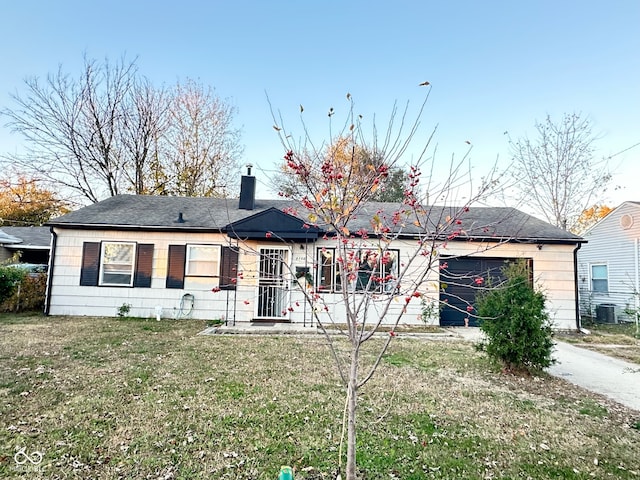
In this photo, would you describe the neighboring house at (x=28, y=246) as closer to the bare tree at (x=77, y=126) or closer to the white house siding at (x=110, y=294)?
the bare tree at (x=77, y=126)

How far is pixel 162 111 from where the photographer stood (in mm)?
20422

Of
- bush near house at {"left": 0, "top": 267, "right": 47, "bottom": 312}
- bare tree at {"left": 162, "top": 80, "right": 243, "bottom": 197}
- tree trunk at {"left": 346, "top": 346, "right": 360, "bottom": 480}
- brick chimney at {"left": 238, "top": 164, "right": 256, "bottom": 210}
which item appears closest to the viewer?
tree trunk at {"left": 346, "top": 346, "right": 360, "bottom": 480}

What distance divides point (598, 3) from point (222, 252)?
12172 millimetres

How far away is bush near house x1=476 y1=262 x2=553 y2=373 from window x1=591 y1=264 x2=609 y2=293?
12.2 meters

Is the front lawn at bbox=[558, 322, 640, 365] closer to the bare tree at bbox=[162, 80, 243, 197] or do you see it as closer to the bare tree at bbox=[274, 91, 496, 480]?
the bare tree at bbox=[274, 91, 496, 480]

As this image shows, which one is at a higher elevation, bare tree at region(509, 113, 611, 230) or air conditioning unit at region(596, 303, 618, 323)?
bare tree at region(509, 113, 611, 230)

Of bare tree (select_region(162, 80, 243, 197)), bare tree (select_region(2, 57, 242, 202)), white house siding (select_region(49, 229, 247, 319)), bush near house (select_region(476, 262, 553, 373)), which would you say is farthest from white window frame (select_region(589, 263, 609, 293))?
bare tree (select_region(2, 57, 242, 202))

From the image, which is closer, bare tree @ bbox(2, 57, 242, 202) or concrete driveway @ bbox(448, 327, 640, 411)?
concrete driveway @ bbox(448, 327, 640, 411)

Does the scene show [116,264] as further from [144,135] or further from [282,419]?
[144,135]

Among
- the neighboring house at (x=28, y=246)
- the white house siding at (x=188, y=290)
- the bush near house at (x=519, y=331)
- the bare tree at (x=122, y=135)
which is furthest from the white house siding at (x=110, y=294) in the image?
the bare tree at (x=122, y=135)

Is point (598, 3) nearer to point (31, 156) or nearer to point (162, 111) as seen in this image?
point (162, 111)

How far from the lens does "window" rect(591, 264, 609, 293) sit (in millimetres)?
14355

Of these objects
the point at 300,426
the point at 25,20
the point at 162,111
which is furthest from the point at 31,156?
the point at 300,426

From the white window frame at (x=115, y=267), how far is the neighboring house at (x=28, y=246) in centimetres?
977
